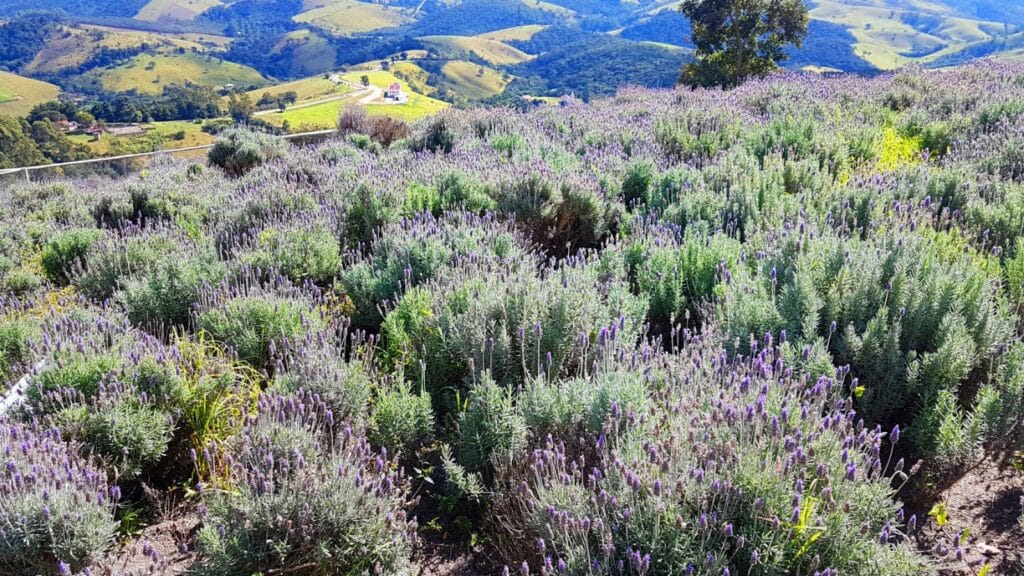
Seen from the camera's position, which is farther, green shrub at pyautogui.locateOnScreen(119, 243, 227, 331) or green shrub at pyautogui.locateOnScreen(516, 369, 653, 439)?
green shrub at pyautogui.locateOnScreen(119, 243, 227, 331)

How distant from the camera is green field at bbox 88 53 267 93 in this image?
164 meters

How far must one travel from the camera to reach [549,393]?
2.54 metres

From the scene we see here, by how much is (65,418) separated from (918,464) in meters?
3.68

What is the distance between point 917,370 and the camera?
2.62 m

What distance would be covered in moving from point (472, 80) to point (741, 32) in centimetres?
16646

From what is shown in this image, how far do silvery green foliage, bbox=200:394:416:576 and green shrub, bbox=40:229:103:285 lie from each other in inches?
192

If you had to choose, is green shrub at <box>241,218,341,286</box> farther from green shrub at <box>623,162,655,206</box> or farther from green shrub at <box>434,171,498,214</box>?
green shrub at <box>623,162,655,206</box>

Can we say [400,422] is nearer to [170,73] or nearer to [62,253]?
[62,253]

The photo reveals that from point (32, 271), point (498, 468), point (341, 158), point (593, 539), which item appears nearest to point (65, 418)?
point (498, 468)

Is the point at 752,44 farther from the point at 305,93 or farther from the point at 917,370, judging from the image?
the point at 305,93

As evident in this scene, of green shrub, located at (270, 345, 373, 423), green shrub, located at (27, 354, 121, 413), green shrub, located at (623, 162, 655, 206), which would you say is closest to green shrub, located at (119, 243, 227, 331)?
green shrub, located at (27, 354, 121, 413)

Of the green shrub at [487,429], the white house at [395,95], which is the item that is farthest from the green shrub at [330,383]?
the white house at [395,95]

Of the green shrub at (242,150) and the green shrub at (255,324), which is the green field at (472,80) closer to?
the green shrub at (242,150)

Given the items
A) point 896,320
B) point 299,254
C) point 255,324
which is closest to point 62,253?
point 299,254
